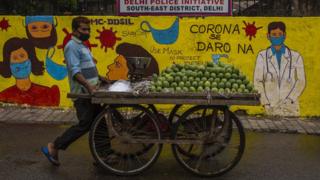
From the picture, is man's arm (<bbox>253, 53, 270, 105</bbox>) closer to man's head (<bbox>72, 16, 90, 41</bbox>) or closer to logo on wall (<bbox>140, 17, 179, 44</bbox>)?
logo on wall (<bbox>140, 17, 179, 44</bbox>)

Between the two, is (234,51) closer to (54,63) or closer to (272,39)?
(272,39)

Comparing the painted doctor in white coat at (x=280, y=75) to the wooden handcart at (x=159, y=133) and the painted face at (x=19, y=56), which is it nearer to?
the wooden handcart at (x=159, y=133)

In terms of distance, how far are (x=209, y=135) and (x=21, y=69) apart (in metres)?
4.96

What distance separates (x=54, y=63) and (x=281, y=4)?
559cm

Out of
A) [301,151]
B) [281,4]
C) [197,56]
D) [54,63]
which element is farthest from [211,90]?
[281,4]

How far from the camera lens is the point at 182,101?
20.1ft

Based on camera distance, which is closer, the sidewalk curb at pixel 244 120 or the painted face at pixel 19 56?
the sidewalk curb at pixel 244 120

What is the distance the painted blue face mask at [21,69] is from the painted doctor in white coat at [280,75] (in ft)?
13.3

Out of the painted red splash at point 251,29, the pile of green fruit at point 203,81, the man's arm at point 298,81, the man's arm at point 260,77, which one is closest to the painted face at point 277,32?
the painted red splash at point 251,29

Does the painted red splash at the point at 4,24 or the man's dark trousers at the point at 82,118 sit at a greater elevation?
the painted red splash at the point at 4,24

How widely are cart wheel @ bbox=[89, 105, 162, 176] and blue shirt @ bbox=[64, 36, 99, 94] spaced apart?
0.46 m

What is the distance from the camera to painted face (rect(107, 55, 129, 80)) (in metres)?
9.95

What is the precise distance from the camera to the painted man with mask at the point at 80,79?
6.30m

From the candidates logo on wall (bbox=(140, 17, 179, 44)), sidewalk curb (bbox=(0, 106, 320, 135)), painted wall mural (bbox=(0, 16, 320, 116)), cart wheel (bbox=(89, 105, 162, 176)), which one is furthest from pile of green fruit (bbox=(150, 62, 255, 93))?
logo on wall (bbox=(140, 17, 179, 44))
